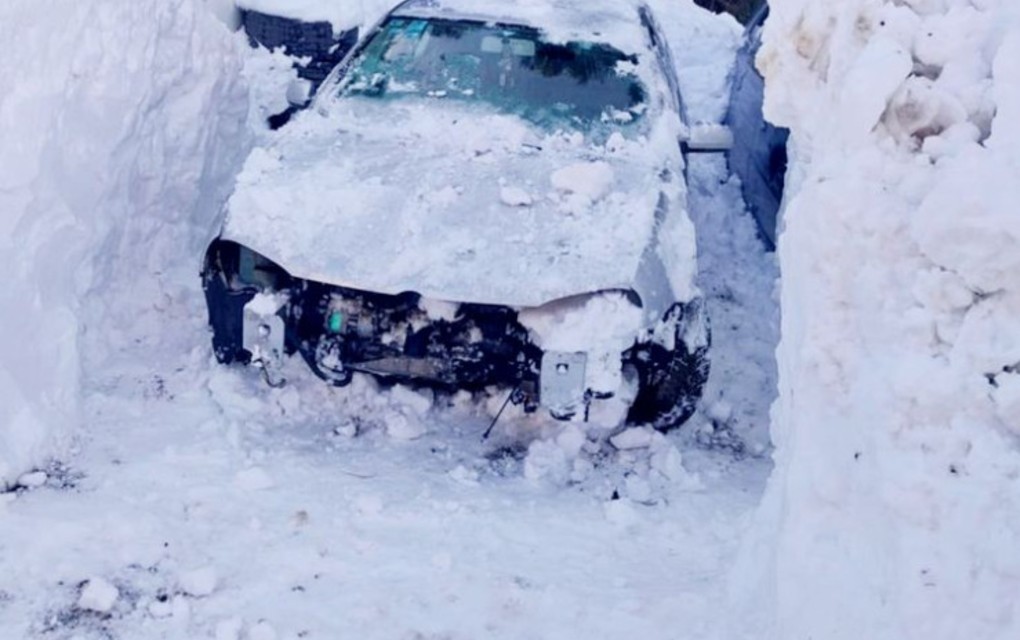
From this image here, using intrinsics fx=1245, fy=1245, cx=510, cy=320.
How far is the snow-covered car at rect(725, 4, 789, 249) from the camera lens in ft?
22.3

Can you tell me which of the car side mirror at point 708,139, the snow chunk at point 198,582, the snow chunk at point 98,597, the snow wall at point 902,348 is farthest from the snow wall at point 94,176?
the snow wall at point 902,348

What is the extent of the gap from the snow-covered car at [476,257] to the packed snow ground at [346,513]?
9.9 inches

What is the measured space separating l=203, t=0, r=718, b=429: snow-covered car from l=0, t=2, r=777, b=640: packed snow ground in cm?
25

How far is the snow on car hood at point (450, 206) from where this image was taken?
4328 millimetres

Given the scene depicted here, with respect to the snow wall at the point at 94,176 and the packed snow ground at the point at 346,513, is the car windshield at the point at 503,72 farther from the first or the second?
the packed snow ground at the point at 346,513

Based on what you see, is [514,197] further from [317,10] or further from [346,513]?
[317,10]

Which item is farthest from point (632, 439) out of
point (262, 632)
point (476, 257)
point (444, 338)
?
point (262, 632)

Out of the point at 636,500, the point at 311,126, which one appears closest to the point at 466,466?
the point at 636,500

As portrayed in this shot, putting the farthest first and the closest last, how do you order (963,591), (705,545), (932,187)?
(705,545), (932,187), (963,591)

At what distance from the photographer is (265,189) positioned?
4.70m

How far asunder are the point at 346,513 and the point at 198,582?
642 mm

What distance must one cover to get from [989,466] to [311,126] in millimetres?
3438

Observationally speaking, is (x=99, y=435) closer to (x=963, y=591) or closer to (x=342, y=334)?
(x=342, y=334)

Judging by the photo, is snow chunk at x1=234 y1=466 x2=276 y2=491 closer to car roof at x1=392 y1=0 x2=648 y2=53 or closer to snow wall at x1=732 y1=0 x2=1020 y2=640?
snow wall at x1=732 y1=0 x2=1020 y2=640
